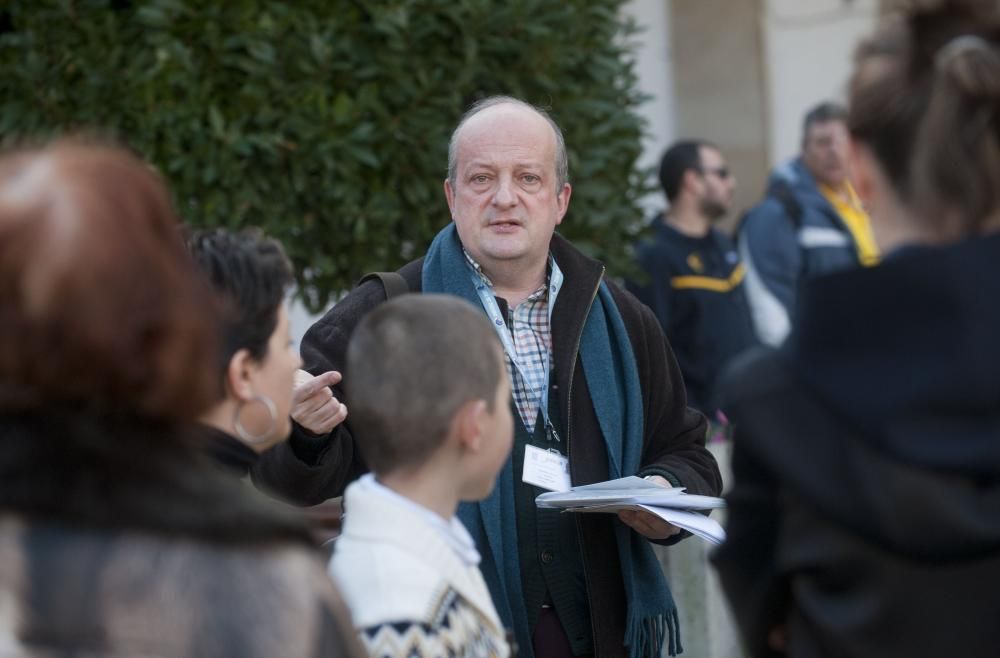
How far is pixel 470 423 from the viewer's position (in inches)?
99.5

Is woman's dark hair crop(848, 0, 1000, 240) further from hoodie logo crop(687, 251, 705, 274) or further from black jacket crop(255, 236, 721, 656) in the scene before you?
hoodie logo crop(687, 251, 705, 274)

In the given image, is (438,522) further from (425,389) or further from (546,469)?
(546,469)

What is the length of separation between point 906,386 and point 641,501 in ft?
4.04

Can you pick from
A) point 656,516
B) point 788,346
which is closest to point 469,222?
point 656,516

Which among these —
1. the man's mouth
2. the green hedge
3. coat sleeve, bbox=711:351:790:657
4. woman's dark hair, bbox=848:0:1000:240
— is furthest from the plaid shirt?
the green hedge

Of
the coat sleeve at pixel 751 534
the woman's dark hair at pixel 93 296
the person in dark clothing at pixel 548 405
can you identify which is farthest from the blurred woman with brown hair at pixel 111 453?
the person in dark clothing at pixel 548 405

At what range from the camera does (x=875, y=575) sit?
2115mm

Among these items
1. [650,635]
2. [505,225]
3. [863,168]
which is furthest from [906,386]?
[505,225]

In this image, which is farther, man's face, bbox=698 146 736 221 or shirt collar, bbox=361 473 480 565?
man's face, bbox=698 146 736 221

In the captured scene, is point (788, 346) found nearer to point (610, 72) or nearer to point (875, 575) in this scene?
point (875, 575)

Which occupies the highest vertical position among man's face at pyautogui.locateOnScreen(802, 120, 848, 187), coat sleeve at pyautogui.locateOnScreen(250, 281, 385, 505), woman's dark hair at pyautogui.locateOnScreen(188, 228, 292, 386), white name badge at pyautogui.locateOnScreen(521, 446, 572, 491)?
woman's dark hair at pyautogui.locateOnScreen(188, 228, 292, 386)

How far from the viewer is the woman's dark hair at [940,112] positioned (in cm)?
208

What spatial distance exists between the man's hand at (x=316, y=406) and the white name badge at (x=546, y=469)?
1.46ft

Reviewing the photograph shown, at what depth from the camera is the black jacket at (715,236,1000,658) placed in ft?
6.67
